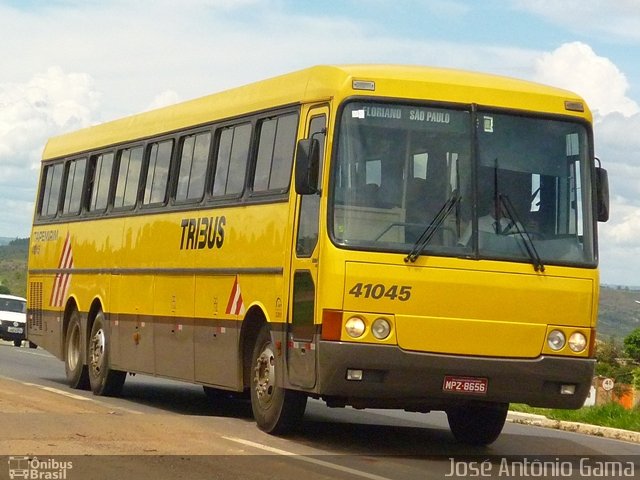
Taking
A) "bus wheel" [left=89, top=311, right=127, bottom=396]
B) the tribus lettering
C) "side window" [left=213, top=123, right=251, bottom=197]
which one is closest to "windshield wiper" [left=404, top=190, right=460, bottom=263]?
"side window" [left=213, top=123, right=251, bottom=197]

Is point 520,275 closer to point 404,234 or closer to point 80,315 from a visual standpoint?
point 404,234

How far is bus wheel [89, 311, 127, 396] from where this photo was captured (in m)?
20.8

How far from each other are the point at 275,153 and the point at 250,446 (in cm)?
338

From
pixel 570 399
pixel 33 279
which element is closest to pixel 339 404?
pixel 570 399

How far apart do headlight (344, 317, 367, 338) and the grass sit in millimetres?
7113

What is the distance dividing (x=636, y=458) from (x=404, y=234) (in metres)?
3.73

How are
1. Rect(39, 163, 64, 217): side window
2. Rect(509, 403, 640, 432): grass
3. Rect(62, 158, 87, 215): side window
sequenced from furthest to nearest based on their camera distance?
Rect(39, 163, 64, 217): side window < Rect(62, 158, 87, 215): side window < Rect(509, 403, 640, 432): grass

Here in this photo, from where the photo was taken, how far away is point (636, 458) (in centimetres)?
1553

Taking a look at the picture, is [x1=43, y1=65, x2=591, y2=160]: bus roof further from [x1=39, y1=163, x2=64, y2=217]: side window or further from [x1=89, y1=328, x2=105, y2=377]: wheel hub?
A: [x1=39, y1=163, x2=64, y2=217]: side window

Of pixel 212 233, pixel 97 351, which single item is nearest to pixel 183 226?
pixel 212 233

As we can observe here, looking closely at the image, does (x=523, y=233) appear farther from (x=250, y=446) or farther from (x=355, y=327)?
(x=250, y=446)

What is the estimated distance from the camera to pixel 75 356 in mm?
22359

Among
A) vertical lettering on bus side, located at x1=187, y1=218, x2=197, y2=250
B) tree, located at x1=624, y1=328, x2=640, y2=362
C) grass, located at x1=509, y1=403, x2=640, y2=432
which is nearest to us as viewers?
vertical lettering on bus side, located at x1=187, y1=218, x2=197, y2=250

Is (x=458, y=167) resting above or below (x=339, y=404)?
above
